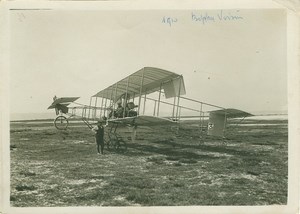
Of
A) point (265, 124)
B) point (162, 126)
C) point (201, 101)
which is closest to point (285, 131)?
point (265, 124)

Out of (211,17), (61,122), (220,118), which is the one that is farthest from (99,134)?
(211,17)

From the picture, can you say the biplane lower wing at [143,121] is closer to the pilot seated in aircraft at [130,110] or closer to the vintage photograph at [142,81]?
the pilot seated in aircraft at [130,110]

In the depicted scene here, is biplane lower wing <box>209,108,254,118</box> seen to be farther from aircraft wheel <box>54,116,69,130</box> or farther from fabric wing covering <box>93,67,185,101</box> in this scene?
aircraft wheel <box>54,116,69,130</box>

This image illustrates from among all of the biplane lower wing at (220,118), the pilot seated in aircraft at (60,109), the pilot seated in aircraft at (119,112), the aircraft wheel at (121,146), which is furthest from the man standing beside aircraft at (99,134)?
the biplane lower wing at (220,118)

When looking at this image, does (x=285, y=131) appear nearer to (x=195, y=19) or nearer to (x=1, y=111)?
(x=195, y=19)

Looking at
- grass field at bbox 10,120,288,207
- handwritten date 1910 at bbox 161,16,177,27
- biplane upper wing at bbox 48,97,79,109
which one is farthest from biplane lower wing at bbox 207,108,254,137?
biplane upper wing at bbox 48,97,79,109

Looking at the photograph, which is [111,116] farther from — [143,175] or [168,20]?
[168,20]

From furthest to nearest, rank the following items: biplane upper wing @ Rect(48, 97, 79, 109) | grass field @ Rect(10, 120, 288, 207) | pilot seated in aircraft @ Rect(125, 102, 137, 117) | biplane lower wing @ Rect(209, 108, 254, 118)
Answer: pilot seated in aircraft @ Rect(125, 102, 137, 117) < biplane lower wing @ Rect(209, 108, 254, 118) < biplane upper wing @ Rect(48, 97, 79, 109) < grass field @ Rect(10, 120, 288, 207)
